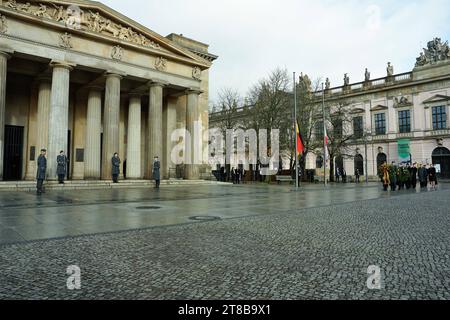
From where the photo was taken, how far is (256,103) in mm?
32625

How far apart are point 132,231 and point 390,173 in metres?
21.1

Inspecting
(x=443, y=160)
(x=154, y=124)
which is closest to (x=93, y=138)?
(x=154, y=124)

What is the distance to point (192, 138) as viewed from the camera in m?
27.2

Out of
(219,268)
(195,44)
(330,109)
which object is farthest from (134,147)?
(330,109)

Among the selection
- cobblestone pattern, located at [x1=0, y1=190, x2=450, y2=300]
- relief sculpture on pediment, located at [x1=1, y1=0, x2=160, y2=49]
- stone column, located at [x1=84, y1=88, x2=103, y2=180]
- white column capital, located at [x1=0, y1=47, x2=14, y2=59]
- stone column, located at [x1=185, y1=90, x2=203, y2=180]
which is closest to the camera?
cobblestone pattern, located at [x1=0, y1=190, x2=450, y2=300]

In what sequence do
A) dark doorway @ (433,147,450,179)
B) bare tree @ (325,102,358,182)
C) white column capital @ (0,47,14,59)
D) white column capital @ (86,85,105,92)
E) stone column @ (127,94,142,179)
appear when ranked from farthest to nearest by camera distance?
dark doorway @ (433,147,450,179) < bare tree @ (325,102,358,182) < stone column @ (127,94,142,179) < white column capital @ (86,85,105,92) < white column capital @ (0,47,14,59)

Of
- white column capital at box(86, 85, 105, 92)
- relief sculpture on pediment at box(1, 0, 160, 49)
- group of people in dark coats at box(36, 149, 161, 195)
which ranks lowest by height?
group of people in dark coats at box(36, 149, 161, 195)

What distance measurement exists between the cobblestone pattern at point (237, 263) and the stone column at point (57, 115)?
16095 millimetres

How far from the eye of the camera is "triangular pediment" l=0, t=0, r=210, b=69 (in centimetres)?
1933

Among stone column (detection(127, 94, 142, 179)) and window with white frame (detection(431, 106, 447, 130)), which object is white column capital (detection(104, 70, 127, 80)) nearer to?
stone column (detection(127, 94, 142, 179))

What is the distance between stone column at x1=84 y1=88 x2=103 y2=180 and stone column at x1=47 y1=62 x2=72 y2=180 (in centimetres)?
298

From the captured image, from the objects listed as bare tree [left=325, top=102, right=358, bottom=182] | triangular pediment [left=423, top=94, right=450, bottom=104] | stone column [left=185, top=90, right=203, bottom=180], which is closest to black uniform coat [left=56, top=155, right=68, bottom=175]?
stone column [left=185, top=90, right=203, bottom=180]

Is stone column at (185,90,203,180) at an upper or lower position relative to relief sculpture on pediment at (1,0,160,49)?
lower
